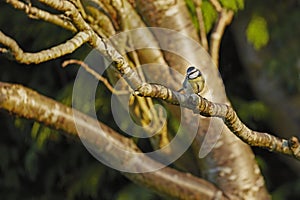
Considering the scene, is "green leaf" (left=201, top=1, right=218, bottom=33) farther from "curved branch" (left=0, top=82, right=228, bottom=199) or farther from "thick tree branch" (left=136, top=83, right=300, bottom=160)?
"thick tree branch" (left=136, top=83, right=300, bottom=160)

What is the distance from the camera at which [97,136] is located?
4.44 ft

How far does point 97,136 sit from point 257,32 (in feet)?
2.63

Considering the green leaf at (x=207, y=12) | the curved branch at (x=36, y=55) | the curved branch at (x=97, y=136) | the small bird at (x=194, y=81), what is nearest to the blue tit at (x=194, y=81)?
the small bird at (x=194, y=81)

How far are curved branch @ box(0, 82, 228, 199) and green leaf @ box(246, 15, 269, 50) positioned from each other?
0.68 meters

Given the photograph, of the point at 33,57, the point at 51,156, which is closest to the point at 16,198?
the point at 51,156

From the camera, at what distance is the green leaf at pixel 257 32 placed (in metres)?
1.95

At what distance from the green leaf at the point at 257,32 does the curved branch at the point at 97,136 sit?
0.68 m

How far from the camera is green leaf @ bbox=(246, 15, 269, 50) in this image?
1.95 meters

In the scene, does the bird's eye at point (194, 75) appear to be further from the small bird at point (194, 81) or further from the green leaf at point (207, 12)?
the green leaf at point (207, 12)

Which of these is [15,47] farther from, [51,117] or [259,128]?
[259,128]

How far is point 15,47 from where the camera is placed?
37.6 inches

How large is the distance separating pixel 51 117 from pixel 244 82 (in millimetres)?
1163

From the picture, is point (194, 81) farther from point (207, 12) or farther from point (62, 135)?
point (62, 135)

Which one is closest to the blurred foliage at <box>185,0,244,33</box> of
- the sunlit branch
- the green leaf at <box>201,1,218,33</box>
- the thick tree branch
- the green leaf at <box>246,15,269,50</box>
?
the green leaf at <box>201,1,218,33</box>
